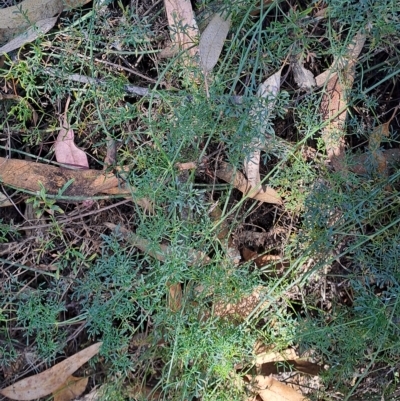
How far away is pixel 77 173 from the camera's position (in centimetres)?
222

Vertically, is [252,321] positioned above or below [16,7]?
below

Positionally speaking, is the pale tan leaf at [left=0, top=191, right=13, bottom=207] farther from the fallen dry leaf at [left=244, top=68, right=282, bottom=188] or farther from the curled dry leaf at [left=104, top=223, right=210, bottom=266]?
the fallen dry leaf at [left=244, top=68, right=282, bottom=188]

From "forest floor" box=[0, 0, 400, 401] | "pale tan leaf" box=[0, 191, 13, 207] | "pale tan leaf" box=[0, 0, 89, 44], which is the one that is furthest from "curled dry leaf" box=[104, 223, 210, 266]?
"pale tan leaf" box=[0, 0, 89, 44]

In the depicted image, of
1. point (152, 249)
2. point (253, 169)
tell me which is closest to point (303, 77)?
point (253, 169)

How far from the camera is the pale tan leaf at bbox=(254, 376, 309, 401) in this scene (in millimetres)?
2246

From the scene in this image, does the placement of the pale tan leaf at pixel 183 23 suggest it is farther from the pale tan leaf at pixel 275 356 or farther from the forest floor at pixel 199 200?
the pale tan leaf at pixel 275 356

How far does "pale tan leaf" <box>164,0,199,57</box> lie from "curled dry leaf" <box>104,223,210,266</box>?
0.71 m

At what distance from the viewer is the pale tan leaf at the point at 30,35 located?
217cm

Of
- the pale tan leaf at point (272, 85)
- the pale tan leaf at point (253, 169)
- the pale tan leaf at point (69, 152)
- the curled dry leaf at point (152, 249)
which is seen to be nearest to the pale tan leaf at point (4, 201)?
the pale tan leaf at point (69, 152)

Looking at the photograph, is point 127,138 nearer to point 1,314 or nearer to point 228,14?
point 228,14

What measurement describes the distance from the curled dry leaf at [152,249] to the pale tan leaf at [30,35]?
2.48ft

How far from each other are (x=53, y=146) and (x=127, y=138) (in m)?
0.33

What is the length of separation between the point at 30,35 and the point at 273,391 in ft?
5.43

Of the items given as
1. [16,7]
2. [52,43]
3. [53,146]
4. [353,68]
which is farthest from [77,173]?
[353,68]
